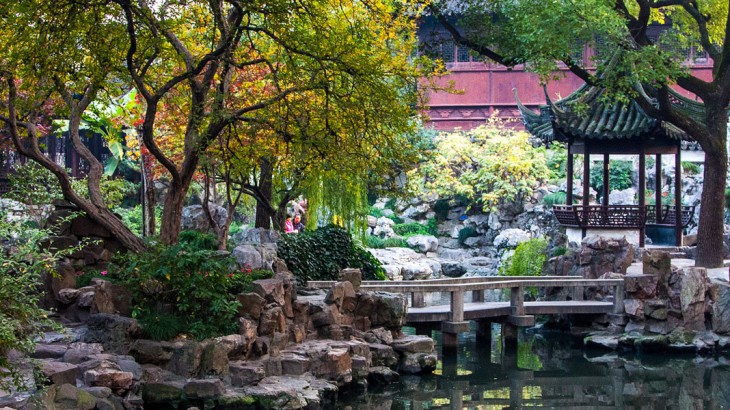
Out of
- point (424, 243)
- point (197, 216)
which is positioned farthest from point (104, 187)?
point (424, 243)

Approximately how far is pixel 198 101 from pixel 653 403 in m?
7.42

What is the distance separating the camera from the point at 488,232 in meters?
29.0

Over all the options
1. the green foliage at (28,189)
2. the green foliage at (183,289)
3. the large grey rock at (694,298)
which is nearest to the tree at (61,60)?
the green foliage at (28,189)

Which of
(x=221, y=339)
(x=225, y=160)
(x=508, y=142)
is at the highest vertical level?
(x=508, y=142)

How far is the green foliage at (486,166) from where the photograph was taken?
91.1ft

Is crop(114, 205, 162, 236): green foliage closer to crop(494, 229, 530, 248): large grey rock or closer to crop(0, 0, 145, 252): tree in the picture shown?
crop(494, 229, 530, 248): large grey rock

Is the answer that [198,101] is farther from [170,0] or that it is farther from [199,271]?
[199,271]

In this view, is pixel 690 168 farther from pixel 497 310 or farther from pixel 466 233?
pixel 497 310

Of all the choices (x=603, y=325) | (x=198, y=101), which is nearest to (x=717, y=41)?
(x=603, y=325)

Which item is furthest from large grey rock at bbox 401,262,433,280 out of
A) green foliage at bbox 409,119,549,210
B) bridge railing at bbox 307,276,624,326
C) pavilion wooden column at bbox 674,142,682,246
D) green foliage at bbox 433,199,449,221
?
bridge railing at bbox 307,276,624,326

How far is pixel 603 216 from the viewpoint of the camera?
19953mm

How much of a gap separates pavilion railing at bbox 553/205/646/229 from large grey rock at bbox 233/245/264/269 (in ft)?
30.7

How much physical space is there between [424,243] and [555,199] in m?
4.37

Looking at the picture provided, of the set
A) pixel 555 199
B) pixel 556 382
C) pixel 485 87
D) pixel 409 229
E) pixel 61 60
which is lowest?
pixel 556 382
